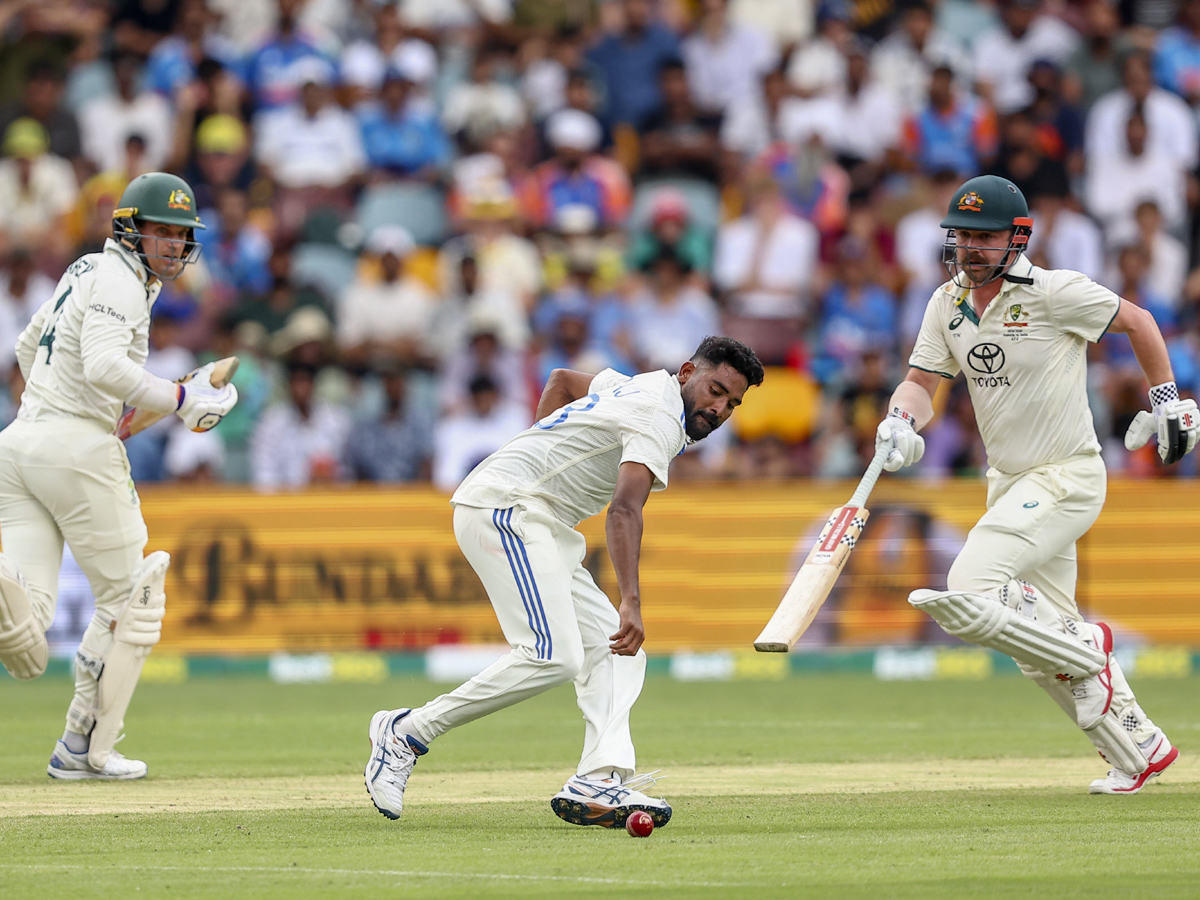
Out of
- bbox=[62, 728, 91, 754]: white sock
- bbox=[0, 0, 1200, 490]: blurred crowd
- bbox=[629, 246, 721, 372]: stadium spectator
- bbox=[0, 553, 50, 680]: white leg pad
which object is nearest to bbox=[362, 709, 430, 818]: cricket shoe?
bbox=[0, 553, 50, 680]: white leg pad

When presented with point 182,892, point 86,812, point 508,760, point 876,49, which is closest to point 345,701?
point 508,760

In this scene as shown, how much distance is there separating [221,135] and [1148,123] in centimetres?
848

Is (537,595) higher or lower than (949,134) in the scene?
lower

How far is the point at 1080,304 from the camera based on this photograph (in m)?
7.29

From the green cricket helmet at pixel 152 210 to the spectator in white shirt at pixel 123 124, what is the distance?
9266 mm

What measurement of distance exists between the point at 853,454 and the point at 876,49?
205 inches

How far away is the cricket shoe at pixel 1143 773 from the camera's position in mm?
7219

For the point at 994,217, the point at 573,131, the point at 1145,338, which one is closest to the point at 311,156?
the point at 573,131

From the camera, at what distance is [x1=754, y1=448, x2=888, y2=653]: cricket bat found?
6.35m

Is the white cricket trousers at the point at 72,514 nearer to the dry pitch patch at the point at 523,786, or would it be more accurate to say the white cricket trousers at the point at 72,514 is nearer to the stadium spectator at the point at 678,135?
the dry pitch patch at the point at 523,786

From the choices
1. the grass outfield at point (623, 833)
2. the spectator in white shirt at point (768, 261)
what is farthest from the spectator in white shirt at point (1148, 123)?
the grass outfield at point (623, 833)

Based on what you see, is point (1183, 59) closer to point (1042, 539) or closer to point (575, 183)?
point (575, 183)

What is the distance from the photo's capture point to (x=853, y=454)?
46.0ft

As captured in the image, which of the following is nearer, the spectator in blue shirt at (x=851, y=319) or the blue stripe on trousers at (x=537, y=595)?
the blue stripe on trousers at (x=537, y=595)
